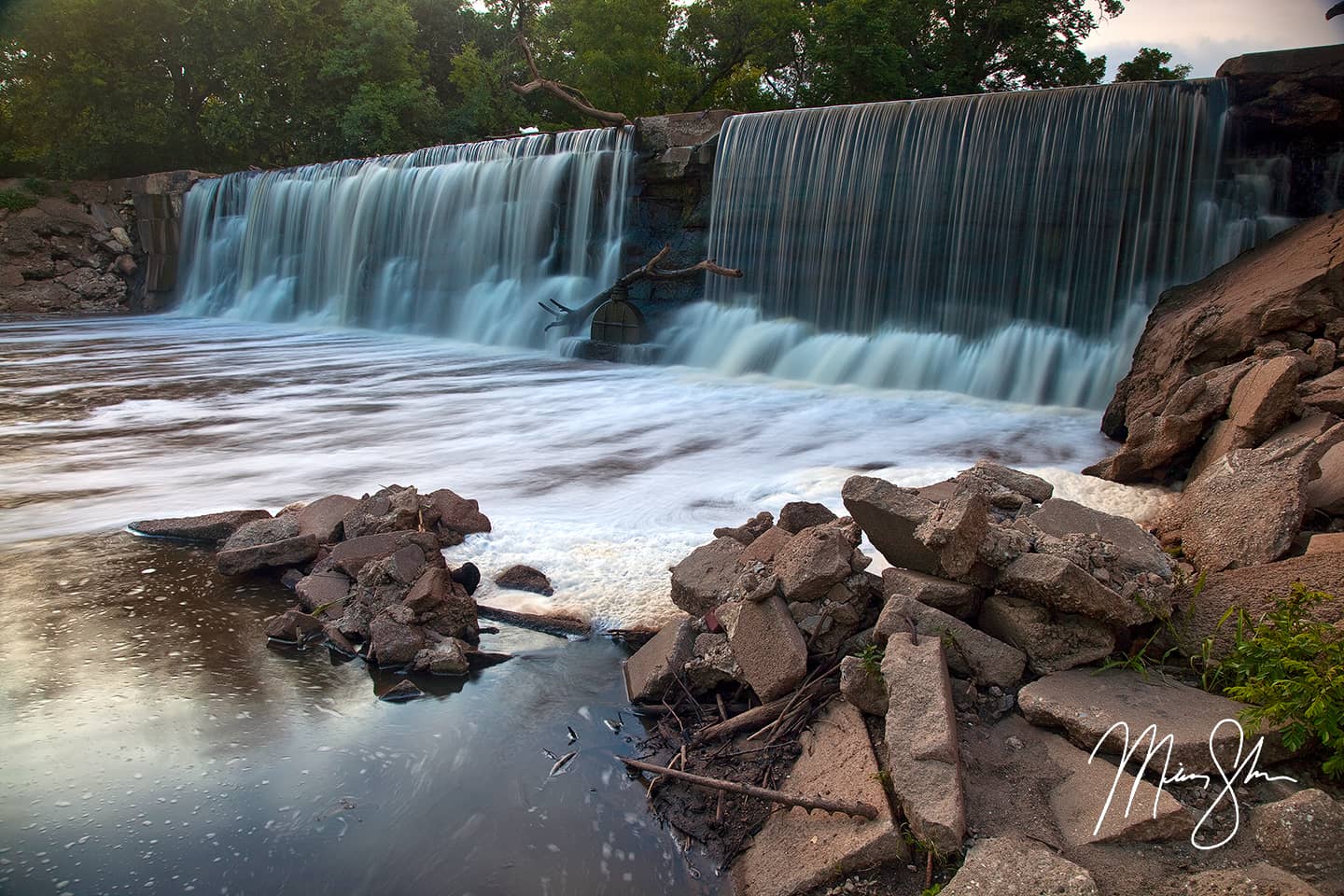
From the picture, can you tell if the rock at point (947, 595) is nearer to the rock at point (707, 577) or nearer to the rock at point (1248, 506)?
the rock at point (707, 577)

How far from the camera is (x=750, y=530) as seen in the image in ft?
13.1

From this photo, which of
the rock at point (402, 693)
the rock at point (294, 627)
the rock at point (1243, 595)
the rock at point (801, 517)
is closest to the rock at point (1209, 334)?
the rock at point (1243, 595)

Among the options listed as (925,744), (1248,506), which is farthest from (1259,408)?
(925,744)

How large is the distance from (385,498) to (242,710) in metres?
1.53

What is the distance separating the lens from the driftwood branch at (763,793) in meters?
2.32

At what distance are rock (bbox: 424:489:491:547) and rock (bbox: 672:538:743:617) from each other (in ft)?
4.57

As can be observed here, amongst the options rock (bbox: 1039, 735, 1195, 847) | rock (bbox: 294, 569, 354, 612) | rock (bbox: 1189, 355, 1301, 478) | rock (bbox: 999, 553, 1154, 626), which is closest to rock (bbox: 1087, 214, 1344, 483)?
rock (bbox: 1189, 355, 1301, 478)

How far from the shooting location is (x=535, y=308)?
49.8 feet

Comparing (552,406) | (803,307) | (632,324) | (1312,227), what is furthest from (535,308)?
(1312,227)

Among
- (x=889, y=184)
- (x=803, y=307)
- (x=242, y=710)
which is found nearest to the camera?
(x=242, y=710)

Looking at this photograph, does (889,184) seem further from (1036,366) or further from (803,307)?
(1036,366)

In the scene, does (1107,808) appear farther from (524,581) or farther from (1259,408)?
(1259,408)

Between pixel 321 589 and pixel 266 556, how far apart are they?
55cm

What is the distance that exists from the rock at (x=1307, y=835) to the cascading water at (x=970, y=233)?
794 centimetres
